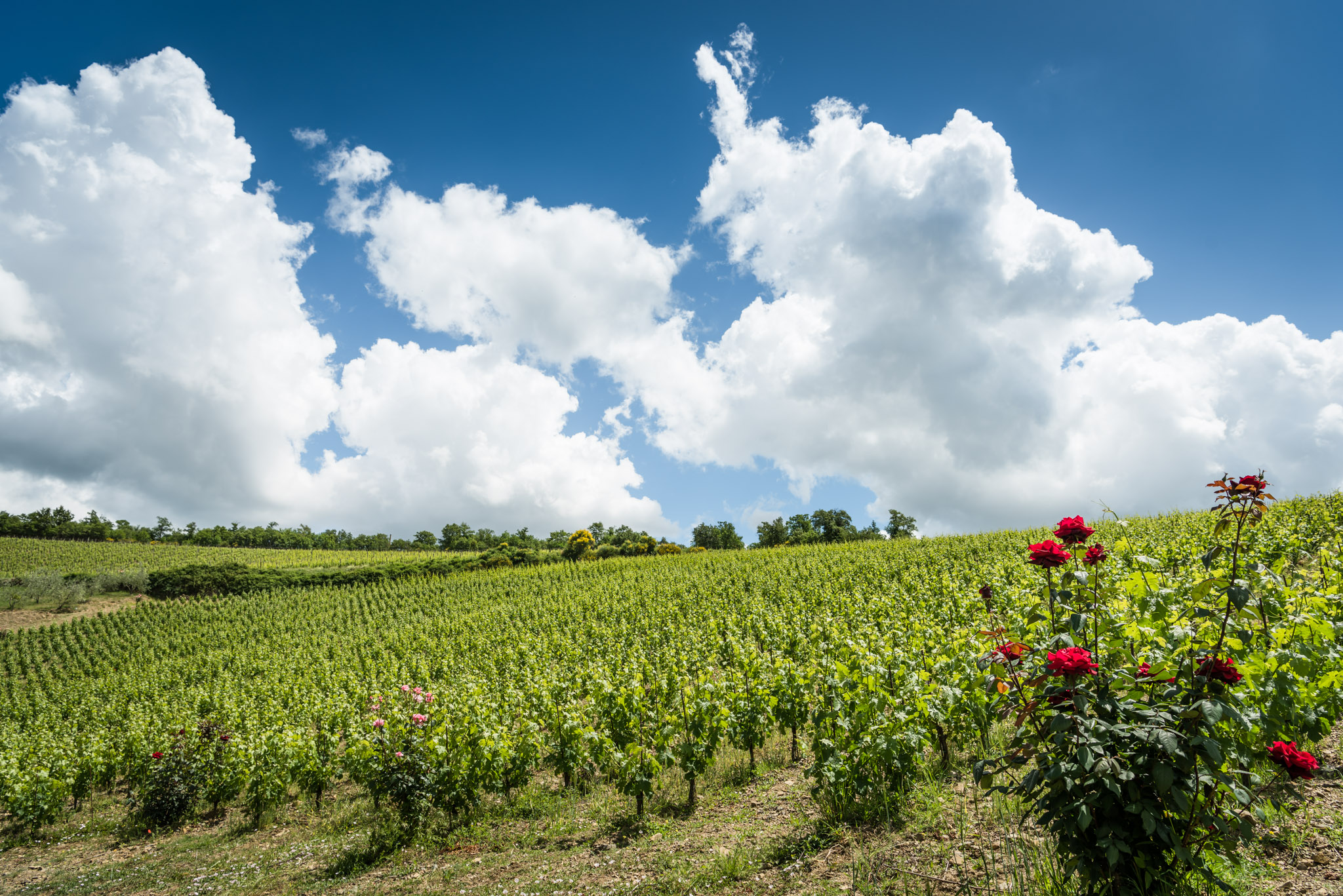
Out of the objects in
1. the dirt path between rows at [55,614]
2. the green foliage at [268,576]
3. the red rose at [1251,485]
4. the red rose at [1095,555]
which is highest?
the red rose at [1251,485]

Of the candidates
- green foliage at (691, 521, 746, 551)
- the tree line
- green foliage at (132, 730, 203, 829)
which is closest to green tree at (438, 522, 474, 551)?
the tree line

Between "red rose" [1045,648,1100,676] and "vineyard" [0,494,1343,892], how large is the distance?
17 millimetres

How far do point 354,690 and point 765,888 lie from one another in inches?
699

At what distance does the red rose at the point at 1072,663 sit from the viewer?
2885mm

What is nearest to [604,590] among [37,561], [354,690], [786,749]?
[354,690]

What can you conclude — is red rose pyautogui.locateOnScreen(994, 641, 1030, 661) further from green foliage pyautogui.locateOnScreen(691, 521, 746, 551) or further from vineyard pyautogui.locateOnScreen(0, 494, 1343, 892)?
green foliage pyautogui.locateOnScreen(691, 521, 746, 551)

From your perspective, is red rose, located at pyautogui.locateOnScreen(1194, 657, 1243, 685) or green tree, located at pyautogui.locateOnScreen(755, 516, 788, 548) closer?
red rose, located at pyautogui.locateOnScreen(1194, 657, 1243, 685)

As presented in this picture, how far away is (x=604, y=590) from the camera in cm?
3356

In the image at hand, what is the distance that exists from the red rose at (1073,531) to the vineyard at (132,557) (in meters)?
67.1

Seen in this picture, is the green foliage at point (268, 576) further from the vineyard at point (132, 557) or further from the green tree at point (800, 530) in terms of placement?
the green tree at point (800, 530)

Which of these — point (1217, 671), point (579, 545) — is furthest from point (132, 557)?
point (1217, 671)

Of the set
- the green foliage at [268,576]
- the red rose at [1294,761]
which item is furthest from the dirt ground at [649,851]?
the green foliage at [268,576]

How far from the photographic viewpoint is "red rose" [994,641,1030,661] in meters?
3.44

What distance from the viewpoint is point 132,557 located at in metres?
74.2
